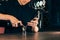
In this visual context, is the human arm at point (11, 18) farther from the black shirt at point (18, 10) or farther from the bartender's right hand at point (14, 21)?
the black shirt at point (18, 10)

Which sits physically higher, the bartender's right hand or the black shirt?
the black shirt

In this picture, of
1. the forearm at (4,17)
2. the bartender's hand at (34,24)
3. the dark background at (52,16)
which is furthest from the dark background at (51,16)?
the forearm at (4,17)

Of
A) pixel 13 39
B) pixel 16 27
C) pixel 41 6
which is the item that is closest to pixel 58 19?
pixel 41 6

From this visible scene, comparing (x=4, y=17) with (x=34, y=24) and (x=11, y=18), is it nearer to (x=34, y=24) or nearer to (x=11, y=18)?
(x=11, y=18)

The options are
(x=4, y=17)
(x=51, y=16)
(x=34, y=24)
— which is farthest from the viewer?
(x=51, y=16)

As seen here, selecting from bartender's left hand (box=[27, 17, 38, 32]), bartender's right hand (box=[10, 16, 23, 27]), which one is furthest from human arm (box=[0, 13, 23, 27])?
bartender's left hand (box=[27, 17, 38, 32])

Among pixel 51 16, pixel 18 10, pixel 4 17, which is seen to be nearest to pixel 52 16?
pixel 51 16

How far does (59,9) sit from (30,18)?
1.45 meters

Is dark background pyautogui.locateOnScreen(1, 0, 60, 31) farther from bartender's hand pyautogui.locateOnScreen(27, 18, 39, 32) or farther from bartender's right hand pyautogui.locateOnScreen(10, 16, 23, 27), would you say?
bartender's right hand pyautogui.locateOnScreen(10, 16, 23, 27)

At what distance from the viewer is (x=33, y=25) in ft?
20.0

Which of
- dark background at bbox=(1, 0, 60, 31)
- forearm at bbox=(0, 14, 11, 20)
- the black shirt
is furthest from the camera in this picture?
dark background at bbox=(1, 0, 60, 31)

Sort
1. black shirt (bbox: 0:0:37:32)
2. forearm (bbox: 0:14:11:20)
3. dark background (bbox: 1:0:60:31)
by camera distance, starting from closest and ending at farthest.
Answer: forearm (bbox: 0:14:11:20)
black shirt (bbox: 0:0:37:32)
dark background (bbox: 1:0:60:31)

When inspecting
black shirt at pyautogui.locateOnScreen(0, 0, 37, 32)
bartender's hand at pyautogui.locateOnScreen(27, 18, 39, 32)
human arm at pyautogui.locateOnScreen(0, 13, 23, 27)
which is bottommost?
bartender's hand at pyautogui.locateOnScreen(27, 18, 39, 32)

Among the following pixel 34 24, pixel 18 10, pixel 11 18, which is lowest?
pixel 34 24
